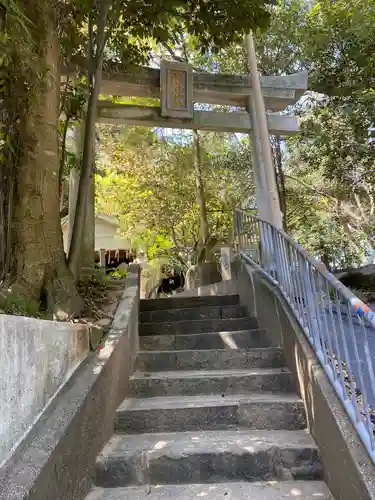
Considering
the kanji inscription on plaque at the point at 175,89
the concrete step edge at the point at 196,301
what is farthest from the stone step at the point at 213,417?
the kanji inscription on plaque at the point at 175,89

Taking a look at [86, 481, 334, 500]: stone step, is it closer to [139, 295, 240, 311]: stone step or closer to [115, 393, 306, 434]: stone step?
[115, 393, 306, 434]: stone step

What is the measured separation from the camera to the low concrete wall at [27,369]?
1749mm

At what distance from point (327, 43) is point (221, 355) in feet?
21.2

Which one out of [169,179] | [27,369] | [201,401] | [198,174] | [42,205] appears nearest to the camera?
[27,369]

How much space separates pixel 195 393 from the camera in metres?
3.33

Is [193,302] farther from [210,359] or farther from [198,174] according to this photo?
[198,174]

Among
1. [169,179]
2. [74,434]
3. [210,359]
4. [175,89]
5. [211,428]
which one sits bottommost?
[211,428]

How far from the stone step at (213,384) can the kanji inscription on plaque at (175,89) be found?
4.14 meters

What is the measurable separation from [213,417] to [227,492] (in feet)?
2.07

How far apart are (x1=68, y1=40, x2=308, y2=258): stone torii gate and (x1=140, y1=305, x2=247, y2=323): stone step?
152 centimetres

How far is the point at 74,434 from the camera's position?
2.23 meters

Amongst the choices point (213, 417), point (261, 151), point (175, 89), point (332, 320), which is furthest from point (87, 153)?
point (332, 320)

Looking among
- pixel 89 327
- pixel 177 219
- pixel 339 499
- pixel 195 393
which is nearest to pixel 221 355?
pixel 195 393

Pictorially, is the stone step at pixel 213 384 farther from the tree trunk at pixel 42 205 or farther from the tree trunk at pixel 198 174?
the tree trunk at pixel 198 174
